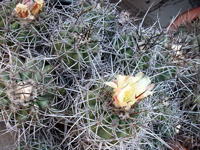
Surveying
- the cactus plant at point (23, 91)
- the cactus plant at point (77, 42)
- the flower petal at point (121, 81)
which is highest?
the cactus plant at point (77, 42)

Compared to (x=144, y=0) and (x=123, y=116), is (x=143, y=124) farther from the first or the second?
(x=144, y=0)

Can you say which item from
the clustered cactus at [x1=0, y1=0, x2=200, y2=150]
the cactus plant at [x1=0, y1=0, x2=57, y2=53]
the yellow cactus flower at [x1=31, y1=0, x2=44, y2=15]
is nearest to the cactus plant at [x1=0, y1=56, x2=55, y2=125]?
the clustered cactus at [x1=0, y1=0, x2=200, y2=150]

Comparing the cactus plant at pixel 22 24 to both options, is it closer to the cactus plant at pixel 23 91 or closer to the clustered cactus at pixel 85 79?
the clustered cactus at pixel 85 79

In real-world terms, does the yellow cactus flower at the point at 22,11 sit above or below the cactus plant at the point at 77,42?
above

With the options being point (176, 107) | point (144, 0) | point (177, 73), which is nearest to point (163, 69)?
point (177, 73)

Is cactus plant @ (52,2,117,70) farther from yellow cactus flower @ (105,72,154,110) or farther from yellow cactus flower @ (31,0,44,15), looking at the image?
yellow cactus flower @ (105,72,154,110)

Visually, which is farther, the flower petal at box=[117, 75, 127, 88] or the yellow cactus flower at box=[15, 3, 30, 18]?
the yellow cactus flower at box=[15, 3, 30, 18]

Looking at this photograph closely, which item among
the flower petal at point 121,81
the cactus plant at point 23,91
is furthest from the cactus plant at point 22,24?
the flower petal at point 121,81

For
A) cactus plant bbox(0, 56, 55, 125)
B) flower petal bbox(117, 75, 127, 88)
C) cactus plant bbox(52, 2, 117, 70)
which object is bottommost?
cactus plant bbox(0, 56, 55, 125)
